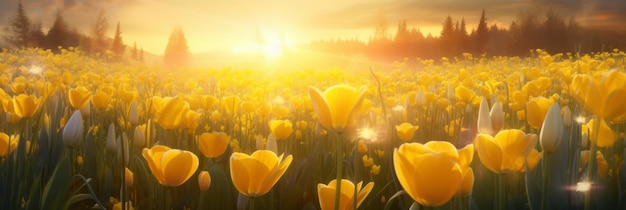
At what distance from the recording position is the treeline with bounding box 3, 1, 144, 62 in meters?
41.1

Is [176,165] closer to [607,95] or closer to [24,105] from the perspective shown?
[24,105]

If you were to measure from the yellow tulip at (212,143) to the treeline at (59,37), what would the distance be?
1495 inches

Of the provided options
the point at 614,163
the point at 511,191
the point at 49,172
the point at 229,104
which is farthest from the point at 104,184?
the point at 614,163

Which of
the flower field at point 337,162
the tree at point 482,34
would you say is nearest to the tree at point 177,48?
the tree at point 482,34

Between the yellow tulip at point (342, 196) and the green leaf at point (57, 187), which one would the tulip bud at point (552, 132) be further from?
the green leaf at point (57, 187)

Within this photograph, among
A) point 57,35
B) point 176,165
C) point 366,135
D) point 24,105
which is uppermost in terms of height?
point 57,35

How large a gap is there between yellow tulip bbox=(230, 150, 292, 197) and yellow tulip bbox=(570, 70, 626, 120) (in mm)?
799

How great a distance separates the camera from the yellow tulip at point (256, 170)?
1160 mm

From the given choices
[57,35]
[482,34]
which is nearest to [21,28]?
[57,35]

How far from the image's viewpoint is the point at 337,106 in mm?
1070

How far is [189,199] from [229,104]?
1.02 meters

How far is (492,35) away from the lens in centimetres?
4228

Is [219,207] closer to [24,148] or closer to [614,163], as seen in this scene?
[24,148]

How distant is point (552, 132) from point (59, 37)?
150 ft
